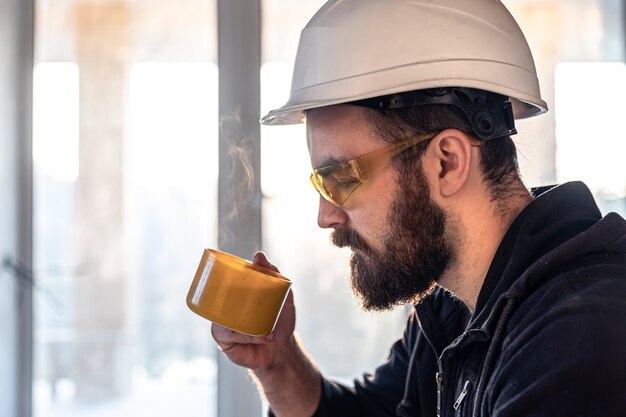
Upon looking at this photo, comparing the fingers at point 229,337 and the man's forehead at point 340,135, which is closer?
the man's forehead at point 340,135

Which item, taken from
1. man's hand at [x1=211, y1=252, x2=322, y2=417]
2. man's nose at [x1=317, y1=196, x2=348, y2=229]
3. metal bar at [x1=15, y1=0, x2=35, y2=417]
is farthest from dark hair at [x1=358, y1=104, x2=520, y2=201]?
metal bar at [x1=15, y1=0, x2=35, y2=417]

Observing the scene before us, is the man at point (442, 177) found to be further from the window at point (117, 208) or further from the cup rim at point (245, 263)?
the window at point (117, 208)

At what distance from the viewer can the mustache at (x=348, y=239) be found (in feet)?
4.30

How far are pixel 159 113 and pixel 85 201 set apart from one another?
0.38m

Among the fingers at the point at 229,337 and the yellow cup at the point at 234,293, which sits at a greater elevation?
the yellow cup at the point at 234,293

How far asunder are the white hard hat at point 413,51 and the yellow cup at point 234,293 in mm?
321

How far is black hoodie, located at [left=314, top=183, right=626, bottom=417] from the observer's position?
902mm

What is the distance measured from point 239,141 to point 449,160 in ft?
3.92

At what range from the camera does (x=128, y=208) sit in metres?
2.40

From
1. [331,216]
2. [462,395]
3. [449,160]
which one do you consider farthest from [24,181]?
[462,395]

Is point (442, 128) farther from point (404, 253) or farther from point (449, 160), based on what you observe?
point (404, 253)

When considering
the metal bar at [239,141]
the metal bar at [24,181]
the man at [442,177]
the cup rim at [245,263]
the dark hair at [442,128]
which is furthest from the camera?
the metal bar at [24,181]

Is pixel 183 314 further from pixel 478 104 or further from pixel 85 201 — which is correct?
pixel 478 104

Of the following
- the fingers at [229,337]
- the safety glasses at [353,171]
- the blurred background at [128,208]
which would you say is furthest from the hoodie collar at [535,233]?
the blurred background at [128,208]
